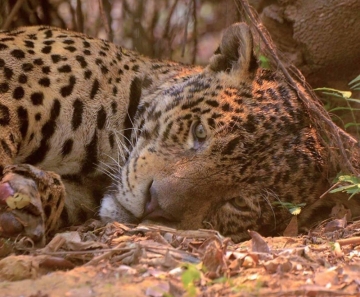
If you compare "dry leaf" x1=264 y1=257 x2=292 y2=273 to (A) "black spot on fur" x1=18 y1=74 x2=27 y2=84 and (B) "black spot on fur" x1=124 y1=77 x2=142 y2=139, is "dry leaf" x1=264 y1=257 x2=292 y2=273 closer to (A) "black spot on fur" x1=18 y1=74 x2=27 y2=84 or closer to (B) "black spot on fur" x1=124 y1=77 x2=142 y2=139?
(B) "black spot on fur" x1=124 y1=77 x2=142 y2=139

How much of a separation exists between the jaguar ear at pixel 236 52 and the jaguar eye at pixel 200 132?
1.87 ft

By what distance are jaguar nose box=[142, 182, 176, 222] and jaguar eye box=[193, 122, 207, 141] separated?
18.4 inches

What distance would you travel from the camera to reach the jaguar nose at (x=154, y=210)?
11.8 ft

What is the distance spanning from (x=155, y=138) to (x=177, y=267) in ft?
4.57

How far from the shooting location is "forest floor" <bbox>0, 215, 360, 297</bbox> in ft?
8.31

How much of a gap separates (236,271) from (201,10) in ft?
15.5

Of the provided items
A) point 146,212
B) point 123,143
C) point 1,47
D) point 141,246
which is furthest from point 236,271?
point 1,47

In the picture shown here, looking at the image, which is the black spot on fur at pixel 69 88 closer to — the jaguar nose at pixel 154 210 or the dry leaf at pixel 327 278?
the jaguar nose at pixel 154 210

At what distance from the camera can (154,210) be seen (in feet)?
11.8

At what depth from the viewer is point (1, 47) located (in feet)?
13.1

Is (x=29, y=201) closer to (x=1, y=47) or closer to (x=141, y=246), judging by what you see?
(x=141, y=246)

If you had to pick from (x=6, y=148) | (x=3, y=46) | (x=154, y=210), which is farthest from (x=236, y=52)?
(x=6, y=148)

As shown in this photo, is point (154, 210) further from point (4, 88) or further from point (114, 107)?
point (4, 88)

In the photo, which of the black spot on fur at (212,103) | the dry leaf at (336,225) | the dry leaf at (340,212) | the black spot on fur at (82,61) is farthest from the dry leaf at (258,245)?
the black spot on fur at (82,61)
